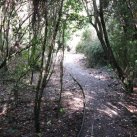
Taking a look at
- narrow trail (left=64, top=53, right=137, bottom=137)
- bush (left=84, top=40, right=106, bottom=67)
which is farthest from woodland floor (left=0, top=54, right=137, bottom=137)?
bush (left=84, top=40, right=106, bottom=67)

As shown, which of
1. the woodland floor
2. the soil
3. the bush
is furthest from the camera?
the bush

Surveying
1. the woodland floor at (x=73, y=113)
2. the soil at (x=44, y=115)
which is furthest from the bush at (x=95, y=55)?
the soil at (x=44, y=115)

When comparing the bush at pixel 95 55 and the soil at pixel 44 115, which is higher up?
the bush at pixel 95 55

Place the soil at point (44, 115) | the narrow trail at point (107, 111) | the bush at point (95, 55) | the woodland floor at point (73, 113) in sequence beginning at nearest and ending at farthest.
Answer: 1. the soil at point (44, 115)
2. the woodland floor at point (73, 113)
3. the narrow trail at point (107, 111)
4. the bush at point (95, 55)

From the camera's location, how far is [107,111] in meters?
12.2

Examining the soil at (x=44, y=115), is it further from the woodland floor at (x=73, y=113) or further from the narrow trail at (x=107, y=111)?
the narrow trail at (x=107, y=111)

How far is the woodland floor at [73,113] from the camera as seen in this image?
9.94m

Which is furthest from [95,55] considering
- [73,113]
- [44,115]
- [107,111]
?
[44,115]

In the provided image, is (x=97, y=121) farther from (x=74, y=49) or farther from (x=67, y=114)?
(x=74, y=49)

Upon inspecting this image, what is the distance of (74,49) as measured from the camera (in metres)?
40.4

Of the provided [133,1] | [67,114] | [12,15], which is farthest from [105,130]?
[133,1]

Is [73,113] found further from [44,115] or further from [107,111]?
[107,111]

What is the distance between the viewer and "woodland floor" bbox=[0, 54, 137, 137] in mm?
9938

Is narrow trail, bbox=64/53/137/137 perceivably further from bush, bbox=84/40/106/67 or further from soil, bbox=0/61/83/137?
bush, bbox=84/40/106/67
